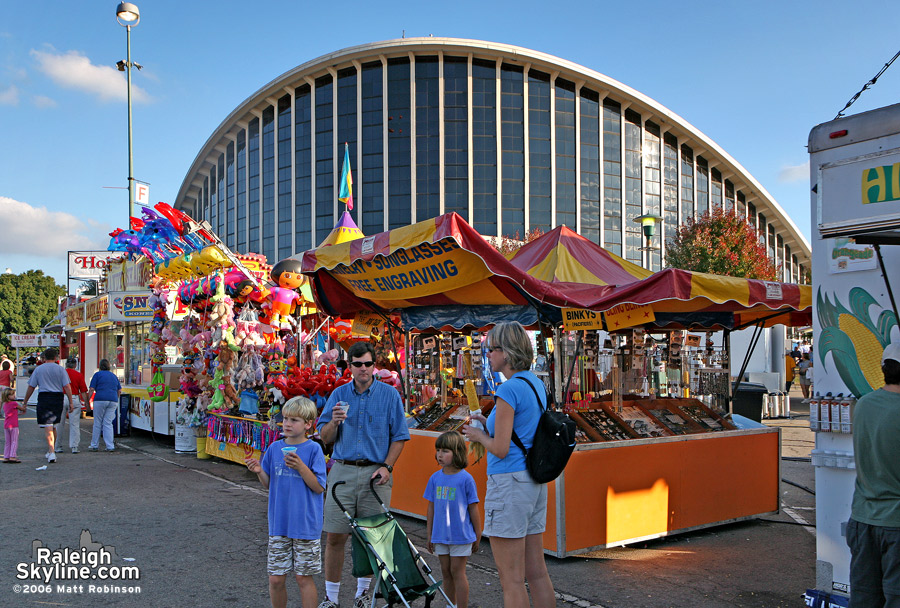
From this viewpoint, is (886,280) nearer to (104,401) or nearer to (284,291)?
(284,291)

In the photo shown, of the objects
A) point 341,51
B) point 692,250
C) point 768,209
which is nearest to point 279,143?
point 341,51

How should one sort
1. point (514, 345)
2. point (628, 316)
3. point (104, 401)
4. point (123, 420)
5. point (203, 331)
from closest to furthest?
point (514, 345)
point (628, 316)
point (203, 331)
point (104, 401)
point (123, 420)

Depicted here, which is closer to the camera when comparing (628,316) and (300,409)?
(300,409)

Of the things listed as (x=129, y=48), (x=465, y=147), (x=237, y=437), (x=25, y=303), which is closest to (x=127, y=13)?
(x=129, y=48)

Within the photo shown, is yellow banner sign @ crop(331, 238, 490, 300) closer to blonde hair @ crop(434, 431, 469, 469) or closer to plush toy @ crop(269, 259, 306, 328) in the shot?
blonde hair @ crop(434, 431, 469, 469)

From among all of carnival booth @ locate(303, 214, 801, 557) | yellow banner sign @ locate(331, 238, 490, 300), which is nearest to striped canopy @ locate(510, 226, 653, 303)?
carnival booth @ locate(303, 214, 801, 557)

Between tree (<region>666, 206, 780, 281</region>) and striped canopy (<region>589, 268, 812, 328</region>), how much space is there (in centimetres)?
1870

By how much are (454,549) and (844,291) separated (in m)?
2.78

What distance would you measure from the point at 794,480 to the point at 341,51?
1921 inches

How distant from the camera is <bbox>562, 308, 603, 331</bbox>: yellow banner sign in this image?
623cm

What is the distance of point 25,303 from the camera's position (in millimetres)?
56812

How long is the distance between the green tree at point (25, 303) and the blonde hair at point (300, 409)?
59.7 metres

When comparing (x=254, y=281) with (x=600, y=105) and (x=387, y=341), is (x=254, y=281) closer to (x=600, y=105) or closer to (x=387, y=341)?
(x=387, y=341)

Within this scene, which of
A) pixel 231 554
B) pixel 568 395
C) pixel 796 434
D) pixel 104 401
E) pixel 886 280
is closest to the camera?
pixel 886 280
